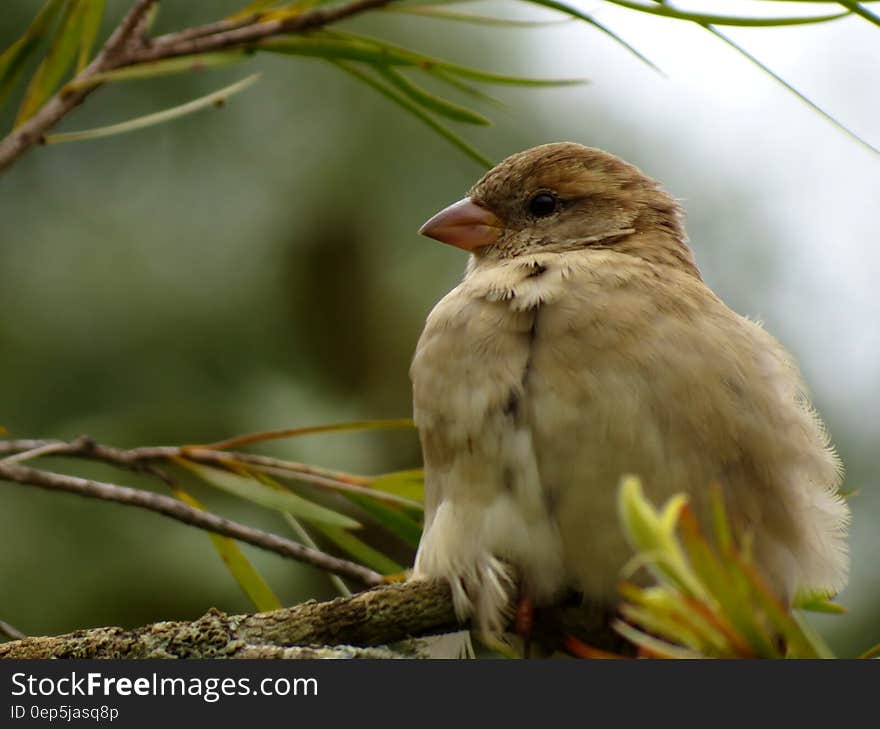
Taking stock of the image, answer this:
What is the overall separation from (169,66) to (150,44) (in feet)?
0.18

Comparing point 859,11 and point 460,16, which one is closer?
point 859,11

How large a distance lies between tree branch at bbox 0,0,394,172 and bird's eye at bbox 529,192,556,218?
4.34ft

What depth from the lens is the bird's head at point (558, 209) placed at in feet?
10.8

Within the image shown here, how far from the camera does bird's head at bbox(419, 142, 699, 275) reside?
129 inches

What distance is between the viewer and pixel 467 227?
335 cm

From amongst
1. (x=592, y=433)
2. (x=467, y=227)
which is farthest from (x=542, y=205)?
(x=592, y=433)

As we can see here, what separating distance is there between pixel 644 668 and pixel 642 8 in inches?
35.9

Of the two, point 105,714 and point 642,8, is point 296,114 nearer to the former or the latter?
point 642,8

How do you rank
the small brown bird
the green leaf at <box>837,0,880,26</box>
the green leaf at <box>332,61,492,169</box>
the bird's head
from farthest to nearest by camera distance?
the bird's head, the small brown bird, the green leaf at <box>332,61,492,169</box>, the green leaf at <box>837,0,880,26</box>

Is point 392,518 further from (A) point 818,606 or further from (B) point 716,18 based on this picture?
(B) point 716,18

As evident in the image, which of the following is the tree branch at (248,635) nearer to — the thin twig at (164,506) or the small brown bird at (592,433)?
the thin twig at (164,506)

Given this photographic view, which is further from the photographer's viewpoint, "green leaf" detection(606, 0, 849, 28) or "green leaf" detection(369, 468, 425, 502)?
"green leaf" detection(369, 468, 425, 502)

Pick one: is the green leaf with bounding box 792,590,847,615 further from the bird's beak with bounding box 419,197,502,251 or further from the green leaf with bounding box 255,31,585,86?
the bird's beak with bounding box 419,197,502,251

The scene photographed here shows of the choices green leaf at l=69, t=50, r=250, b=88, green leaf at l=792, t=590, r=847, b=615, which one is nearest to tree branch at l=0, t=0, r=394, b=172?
green leaf at l=69, t=50, r=250, b=88
